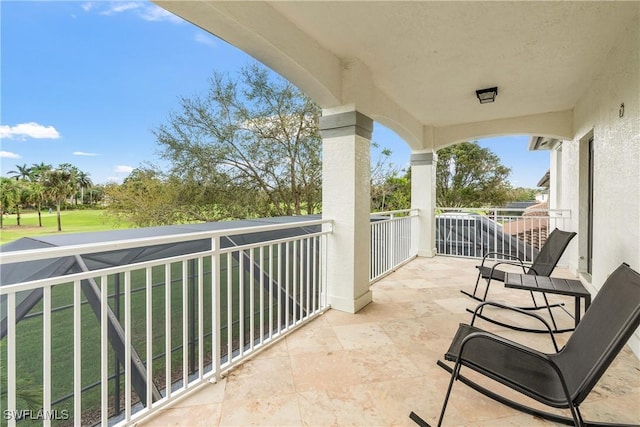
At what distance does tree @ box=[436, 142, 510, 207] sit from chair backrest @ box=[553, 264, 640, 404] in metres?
15.0

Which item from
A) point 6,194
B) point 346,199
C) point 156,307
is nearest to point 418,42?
point 346,199

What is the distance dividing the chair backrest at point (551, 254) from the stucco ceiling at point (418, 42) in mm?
1947

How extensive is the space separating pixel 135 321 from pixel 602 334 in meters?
7.32

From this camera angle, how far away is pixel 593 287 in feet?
12.1

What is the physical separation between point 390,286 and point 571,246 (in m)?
3.31

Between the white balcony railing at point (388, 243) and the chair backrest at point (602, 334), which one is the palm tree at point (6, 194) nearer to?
the white balcony railing at point (388, 243)

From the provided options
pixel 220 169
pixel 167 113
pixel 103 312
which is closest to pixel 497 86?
pixel 103 312

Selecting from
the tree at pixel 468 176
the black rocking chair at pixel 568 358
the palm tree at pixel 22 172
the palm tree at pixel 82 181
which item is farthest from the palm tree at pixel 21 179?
the tree at pixel 468 176

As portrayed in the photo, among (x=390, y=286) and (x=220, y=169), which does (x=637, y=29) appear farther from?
(x=220, y=169)

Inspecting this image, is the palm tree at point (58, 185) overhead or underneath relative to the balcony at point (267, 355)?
overhead

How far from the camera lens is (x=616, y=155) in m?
2.90

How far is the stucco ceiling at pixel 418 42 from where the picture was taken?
7.74 ft

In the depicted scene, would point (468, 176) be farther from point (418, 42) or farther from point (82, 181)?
point (82, 181)

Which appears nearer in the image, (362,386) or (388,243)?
(362,386)
